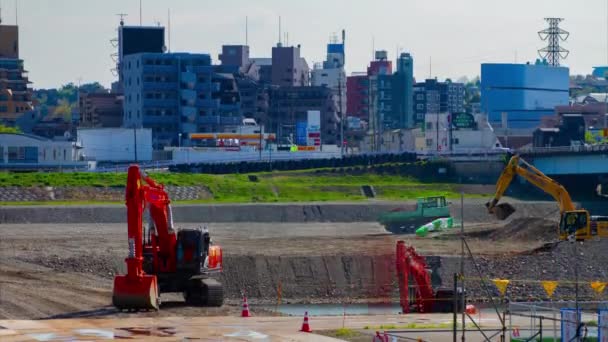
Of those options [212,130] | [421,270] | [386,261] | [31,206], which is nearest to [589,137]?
[212,130]

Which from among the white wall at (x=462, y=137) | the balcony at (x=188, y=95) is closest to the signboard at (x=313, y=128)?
the white wall at (x=462, y=137)

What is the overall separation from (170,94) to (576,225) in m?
109

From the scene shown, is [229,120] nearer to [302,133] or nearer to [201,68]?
[302,133]

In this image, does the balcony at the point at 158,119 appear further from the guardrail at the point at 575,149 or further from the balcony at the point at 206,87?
the guardrail at the point at 575,149

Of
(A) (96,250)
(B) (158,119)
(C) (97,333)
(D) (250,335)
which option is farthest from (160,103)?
(C) (97,333)

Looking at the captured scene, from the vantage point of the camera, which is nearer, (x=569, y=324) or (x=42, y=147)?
(x=569, y=324)

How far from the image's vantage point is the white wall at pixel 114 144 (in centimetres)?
14850

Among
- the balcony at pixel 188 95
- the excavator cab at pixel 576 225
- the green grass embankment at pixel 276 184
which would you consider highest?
the balcony at pixel 188 95

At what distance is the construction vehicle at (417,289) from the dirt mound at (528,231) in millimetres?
26923

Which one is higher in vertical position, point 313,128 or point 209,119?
point 209,119

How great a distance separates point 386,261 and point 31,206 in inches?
1369

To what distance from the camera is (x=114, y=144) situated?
490ft

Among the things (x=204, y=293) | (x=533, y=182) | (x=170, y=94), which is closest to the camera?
(x=204, y=293)

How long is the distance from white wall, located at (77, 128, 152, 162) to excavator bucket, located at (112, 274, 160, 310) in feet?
337
